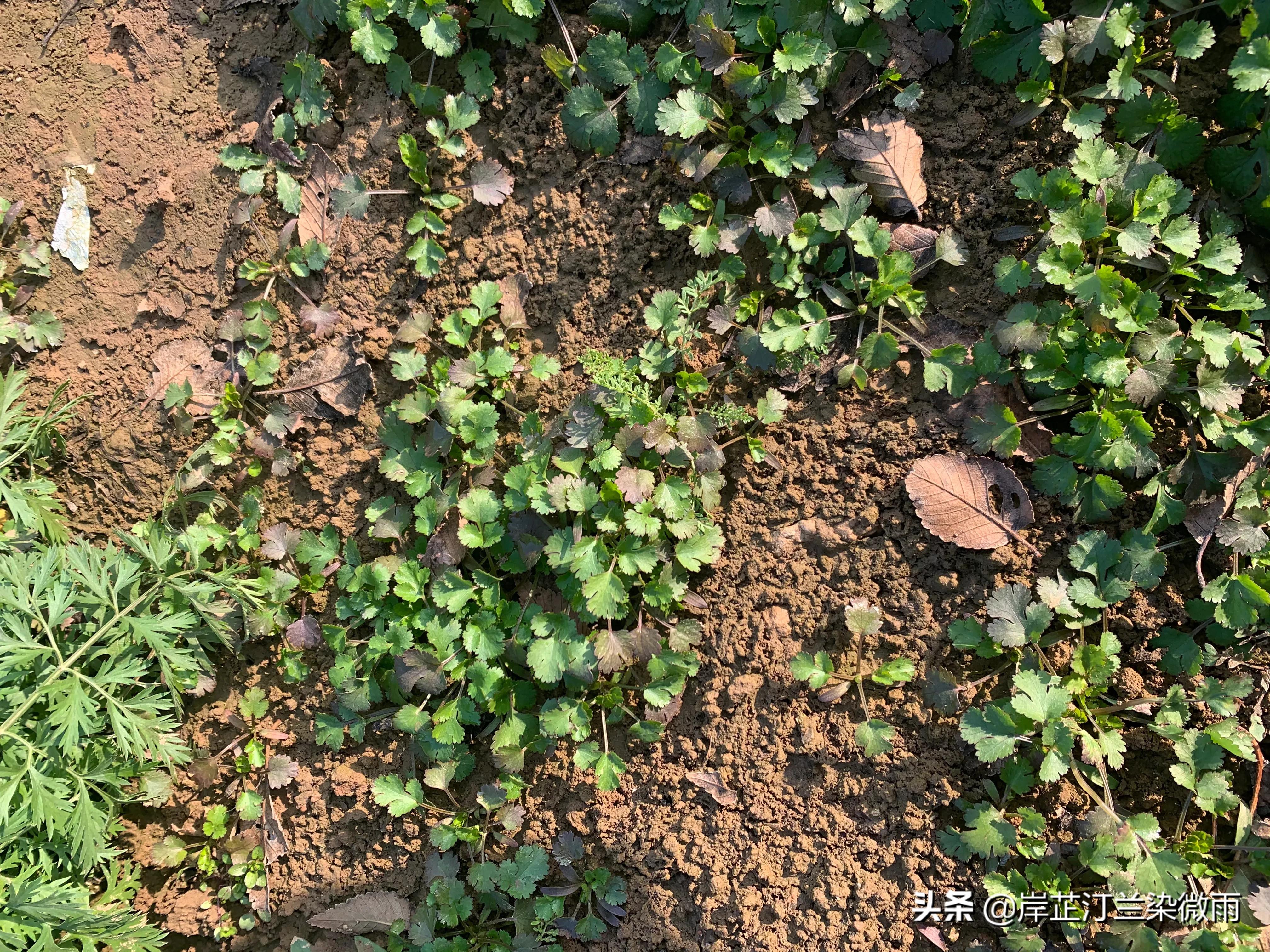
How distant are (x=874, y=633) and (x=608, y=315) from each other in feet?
3.87

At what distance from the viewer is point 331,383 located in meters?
2.54

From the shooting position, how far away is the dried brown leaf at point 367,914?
7.62ft

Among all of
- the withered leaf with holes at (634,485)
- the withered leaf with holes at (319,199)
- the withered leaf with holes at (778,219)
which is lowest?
the withered leaf with holes at (634,485)

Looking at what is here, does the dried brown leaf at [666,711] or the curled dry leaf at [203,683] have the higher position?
the dried brown leaf at [666,711]

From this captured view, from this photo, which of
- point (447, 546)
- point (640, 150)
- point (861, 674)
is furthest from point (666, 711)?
point (640, 150)

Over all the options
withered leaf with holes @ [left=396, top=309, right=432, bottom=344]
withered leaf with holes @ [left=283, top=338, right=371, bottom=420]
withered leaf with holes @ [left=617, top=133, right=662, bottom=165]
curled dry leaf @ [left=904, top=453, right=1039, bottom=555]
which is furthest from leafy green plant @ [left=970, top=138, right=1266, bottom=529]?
withered leaf with holes @ [left=283, top=338, right=371, bottom=420]

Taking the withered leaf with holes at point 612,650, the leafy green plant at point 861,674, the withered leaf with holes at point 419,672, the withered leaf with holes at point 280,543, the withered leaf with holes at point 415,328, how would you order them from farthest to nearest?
the withered leaf with holes at point 280,543 → the withered leaf with holes at point 415,328 → the withered leaf with holes at point 419,672 → the withered leaf with holes at point 612,650 → the leafy green plant at point 861,674

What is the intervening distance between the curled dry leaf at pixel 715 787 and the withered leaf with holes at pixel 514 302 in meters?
1.39

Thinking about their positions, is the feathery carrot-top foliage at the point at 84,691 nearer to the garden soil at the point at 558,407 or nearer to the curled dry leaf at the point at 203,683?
the curled dry leaf at the point at 203,683

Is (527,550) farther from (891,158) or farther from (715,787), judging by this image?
(891,158)

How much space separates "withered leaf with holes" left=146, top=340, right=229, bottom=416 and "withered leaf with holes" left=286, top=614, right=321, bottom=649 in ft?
2.59

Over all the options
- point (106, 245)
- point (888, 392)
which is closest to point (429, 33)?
point (106, 245)

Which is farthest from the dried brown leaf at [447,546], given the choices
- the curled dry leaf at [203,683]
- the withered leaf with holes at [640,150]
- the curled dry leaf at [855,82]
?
the curled dry leaf at [855,82]

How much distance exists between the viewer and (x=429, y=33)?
2.36 m
